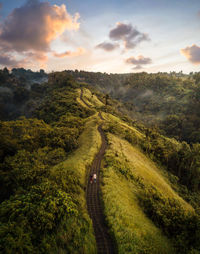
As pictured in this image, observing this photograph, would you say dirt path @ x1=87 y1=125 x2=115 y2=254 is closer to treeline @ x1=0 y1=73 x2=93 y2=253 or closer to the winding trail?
the winding trail

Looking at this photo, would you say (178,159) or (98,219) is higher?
(98,219)

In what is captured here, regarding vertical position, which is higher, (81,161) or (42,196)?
(42,196)


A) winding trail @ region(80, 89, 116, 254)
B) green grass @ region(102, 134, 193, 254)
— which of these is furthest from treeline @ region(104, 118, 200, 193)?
winding trail @ region(80, 89, 116, 254)

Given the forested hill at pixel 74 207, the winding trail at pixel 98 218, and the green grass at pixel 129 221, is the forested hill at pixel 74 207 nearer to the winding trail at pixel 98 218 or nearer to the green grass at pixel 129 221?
the green grass at pixel 129 221

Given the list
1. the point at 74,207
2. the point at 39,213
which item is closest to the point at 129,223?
the point at 74,207

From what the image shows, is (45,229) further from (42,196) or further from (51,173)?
(51,173)

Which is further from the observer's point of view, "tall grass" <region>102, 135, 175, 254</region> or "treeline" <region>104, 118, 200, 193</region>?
"treeline" <region>104, 118, 200, 193</region>

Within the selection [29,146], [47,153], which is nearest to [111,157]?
[47,153]

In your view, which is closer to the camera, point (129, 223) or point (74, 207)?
point (74, 207)

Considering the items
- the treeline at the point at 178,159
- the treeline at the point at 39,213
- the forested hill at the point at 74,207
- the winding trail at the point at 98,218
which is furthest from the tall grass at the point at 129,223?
the treeline at the point at 178,159

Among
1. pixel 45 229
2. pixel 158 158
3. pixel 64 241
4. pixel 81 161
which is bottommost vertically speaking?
pixel 158 158

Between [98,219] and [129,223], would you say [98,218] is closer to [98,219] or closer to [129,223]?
[98,219]
